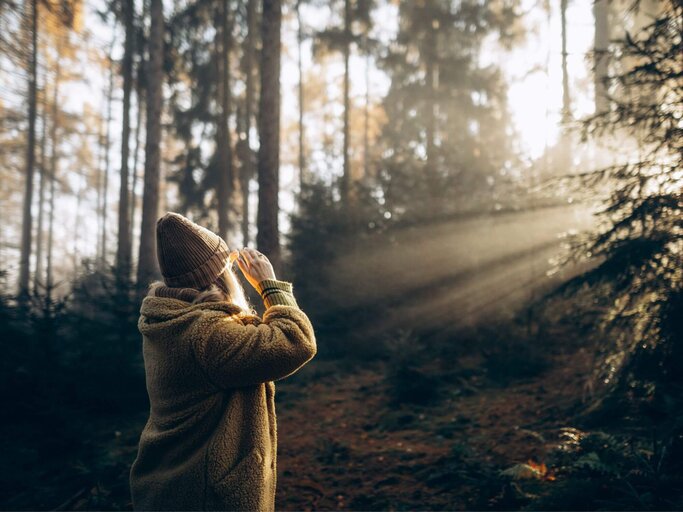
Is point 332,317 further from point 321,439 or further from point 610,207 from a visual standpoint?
point 610,207

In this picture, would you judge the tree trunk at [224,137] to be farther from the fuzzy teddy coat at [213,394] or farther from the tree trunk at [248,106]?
the fuzzy teddy coat at [213,394]

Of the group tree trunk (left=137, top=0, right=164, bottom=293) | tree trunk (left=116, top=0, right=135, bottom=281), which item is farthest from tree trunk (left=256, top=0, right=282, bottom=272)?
tree trunk (left=116, top=0, right=135, bottom=281)

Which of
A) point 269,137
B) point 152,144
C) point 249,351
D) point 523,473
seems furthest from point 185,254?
point 152,144

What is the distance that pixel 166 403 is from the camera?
6.61 feet

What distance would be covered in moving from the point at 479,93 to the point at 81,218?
43.2 m

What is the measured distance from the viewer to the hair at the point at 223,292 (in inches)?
79.8

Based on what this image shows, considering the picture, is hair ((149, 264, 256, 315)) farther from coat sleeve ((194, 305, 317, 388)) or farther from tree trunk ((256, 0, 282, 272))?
tree trunk ((256, 0, 282, 272))

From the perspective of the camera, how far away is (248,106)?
19.0 metres

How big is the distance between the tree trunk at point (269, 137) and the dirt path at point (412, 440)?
2944 millimetres

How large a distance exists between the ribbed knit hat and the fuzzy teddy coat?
0.12 m

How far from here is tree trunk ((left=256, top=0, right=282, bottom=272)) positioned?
986 centimetres

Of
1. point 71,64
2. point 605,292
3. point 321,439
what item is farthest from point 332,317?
point 71,64

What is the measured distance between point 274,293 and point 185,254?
402mm

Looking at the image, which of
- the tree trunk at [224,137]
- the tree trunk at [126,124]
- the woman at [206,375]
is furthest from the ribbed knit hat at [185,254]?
the tree trunk at [126,124]
